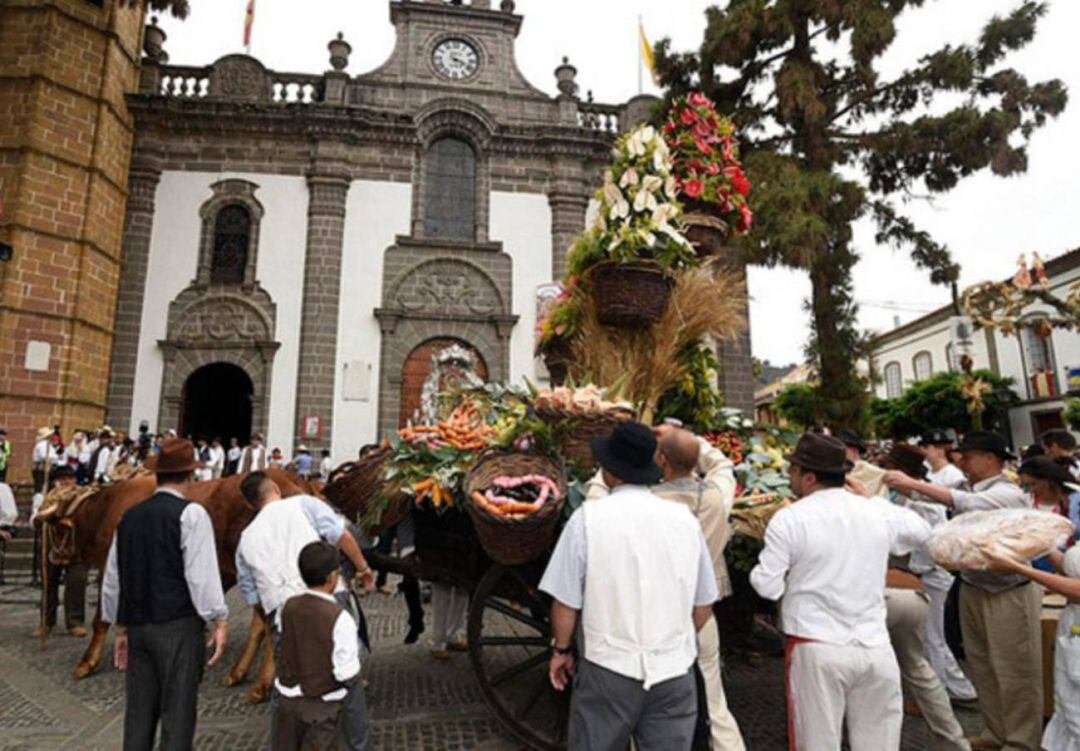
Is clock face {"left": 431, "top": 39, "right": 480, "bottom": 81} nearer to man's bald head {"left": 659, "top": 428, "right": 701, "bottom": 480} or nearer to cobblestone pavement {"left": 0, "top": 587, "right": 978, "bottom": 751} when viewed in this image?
cobblestone pavement {"left": 0, "top": 587, "right": 978, "bottom": 751}

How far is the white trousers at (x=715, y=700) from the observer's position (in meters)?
3.02

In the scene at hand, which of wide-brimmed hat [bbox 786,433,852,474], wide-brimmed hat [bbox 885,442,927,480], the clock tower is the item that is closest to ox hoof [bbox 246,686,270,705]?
wide-brimmed hat [bbox 786,433,852,474]

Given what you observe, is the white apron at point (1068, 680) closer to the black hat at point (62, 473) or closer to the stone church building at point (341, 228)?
the black hat at point (62, 473)

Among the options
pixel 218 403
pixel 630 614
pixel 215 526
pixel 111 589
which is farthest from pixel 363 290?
pixel 630 614

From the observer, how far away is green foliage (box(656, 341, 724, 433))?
4773 millimetres

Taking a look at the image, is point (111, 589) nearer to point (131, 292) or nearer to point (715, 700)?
point (715, 700)

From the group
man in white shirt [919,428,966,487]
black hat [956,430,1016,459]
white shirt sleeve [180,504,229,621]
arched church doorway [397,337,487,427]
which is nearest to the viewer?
white shirt sleeve [180,504,229,621]

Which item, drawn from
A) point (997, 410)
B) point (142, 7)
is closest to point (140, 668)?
point (142, 7)

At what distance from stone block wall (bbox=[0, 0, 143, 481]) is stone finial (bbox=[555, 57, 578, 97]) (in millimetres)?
10708

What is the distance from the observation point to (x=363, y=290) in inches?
590

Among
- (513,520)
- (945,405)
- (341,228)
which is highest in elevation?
(341,228)

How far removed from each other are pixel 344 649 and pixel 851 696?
222 cm

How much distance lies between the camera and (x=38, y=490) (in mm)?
11109

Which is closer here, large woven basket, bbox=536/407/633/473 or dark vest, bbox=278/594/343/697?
dark vest, bbox=278/594/343/697
